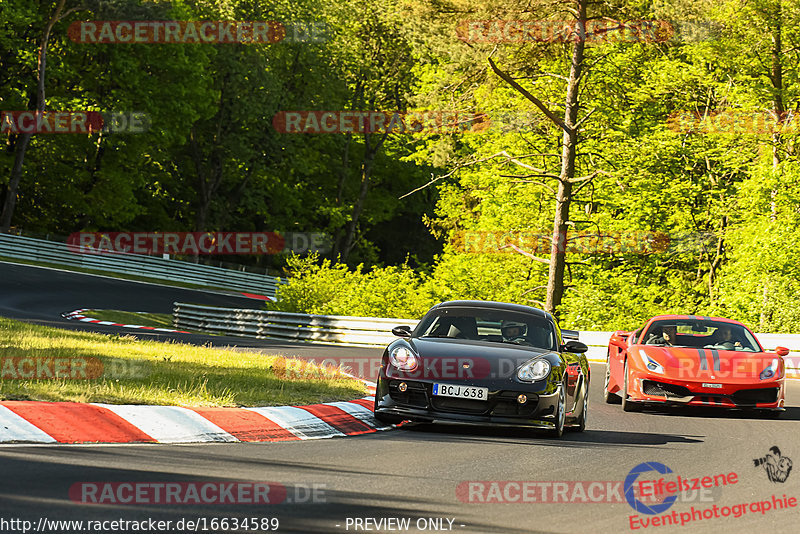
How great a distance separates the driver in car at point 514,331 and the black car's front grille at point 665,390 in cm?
304

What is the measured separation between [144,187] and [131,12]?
39.0 feet

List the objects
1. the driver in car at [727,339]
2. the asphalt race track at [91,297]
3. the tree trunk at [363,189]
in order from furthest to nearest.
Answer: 1. the tree trunk at [363,189]
2. the asphalt race track at [91,297]
3. the driver in car at [727,339]

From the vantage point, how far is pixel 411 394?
36.3 feet

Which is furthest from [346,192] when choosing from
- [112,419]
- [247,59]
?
[112,419]

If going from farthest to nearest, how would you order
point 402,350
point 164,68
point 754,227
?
point 164,68 → point 754,227 → point 402,350

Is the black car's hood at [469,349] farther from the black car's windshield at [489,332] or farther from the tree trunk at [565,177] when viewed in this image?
the tree trunk at [565,177]

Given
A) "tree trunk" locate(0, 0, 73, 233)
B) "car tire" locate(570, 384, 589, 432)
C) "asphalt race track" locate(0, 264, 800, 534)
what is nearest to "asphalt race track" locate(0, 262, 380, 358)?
"tree trunk" locate(0, 0, 73, 233)

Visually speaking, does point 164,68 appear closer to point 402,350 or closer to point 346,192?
point 346,192

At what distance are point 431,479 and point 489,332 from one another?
4.64 m

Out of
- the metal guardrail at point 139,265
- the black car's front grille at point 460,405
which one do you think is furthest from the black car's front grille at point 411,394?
the metal guardrail at point 139,265

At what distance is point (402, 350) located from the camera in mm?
11367

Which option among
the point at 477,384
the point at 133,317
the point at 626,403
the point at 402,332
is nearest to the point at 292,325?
the point at 133,317

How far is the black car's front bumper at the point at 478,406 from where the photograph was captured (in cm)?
1092

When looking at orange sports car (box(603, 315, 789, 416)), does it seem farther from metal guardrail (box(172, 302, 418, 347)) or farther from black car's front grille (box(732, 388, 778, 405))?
metal guardrail (box(172, 302, 418, 347))
